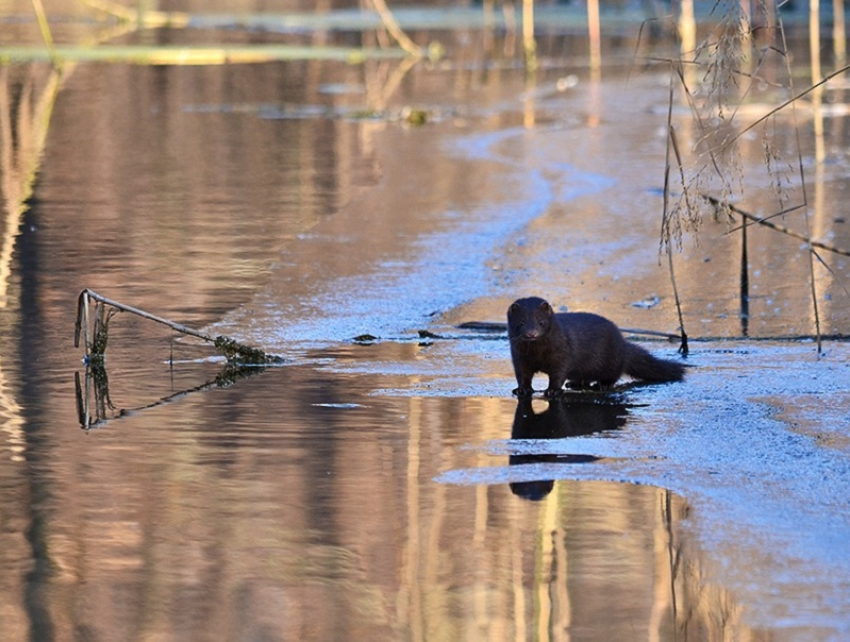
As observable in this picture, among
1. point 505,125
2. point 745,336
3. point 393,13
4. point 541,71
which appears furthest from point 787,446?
point 393,13

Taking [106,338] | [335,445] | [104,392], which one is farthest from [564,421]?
[106,338]

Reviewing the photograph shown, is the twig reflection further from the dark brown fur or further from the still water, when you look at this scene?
the dark brown fur

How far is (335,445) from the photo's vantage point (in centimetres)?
771

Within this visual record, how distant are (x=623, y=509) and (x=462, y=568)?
0.91m

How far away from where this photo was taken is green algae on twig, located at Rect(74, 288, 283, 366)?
9344 mm

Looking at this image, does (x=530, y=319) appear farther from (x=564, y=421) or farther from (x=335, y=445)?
(x=335, y=445)

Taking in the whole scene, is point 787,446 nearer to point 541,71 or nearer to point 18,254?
point 18,254

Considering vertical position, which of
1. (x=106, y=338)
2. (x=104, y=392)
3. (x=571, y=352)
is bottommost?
(x=104, y=392)

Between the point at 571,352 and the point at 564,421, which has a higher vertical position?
the point at 571,352

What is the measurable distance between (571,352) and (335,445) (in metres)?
1.60

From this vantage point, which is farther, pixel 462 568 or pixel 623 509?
pixel 623 509

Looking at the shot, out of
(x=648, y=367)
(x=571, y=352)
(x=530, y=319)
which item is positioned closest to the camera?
(x=530, y=319)

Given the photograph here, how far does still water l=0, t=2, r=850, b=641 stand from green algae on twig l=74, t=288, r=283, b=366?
124 millimetres

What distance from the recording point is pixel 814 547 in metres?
6.17
